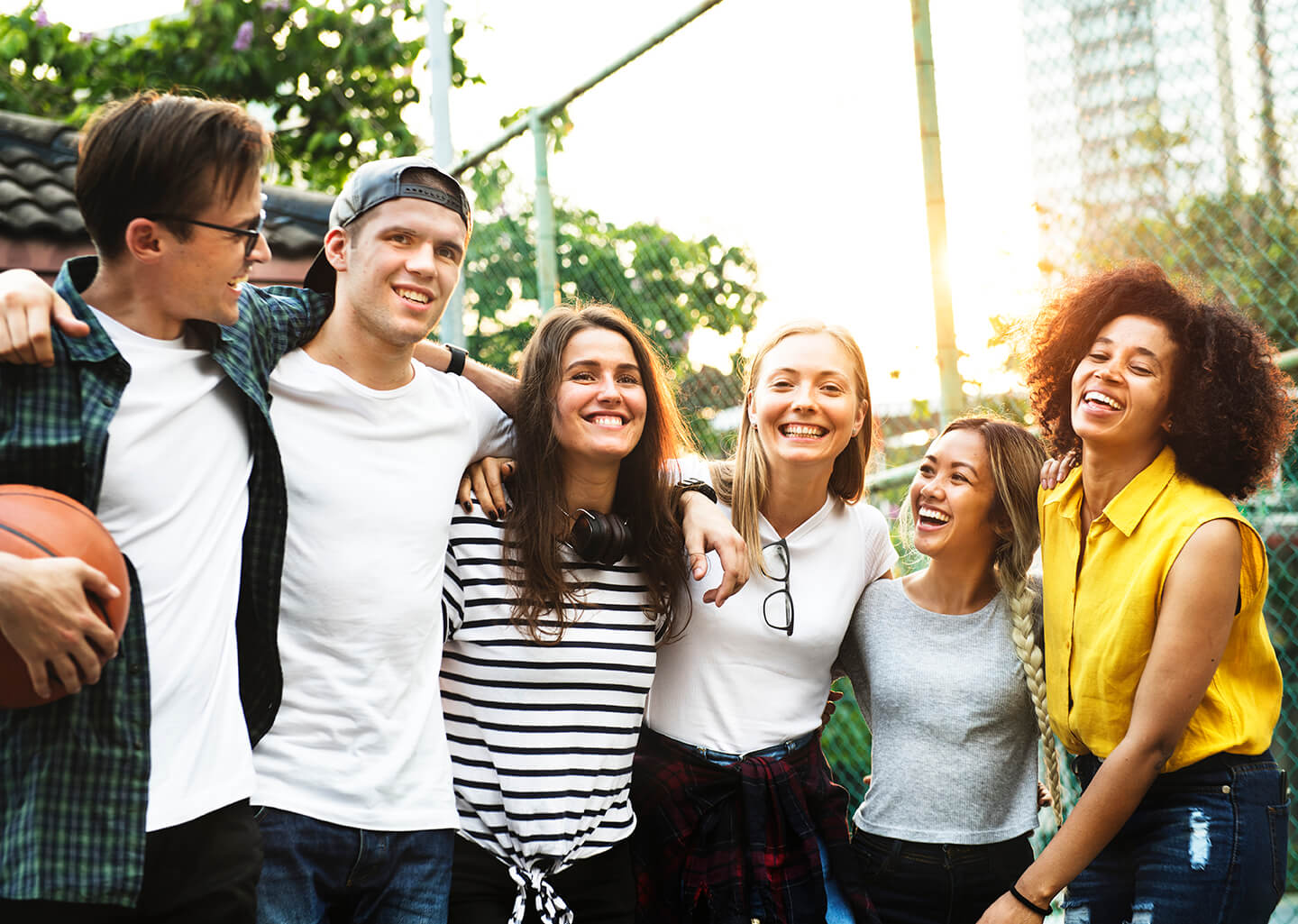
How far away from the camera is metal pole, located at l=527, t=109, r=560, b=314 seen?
5391 mm

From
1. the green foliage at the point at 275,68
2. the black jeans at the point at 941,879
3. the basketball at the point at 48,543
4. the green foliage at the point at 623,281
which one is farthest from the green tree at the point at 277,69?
the basketball at the point at 48,543

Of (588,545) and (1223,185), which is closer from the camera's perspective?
(588,545)

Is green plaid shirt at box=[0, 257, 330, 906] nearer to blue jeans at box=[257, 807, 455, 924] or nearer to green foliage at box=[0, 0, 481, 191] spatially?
blue jeans at box=[257, 807, 455, 924]

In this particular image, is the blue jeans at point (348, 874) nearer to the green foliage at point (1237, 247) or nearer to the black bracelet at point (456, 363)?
the black bracelet at point (456, 363)

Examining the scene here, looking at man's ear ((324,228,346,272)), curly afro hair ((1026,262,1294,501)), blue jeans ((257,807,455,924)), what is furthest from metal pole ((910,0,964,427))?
blue jeans ((257,807,455,924))

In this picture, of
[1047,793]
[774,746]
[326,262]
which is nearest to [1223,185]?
[1047,793]

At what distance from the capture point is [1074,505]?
265 cm

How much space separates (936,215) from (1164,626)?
161 centimetres

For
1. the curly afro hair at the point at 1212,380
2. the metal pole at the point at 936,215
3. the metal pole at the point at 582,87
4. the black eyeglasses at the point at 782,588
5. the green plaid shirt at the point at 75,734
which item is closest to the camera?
the green plaid shirt at the point at 75,734

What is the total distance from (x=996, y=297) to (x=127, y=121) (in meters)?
2.39

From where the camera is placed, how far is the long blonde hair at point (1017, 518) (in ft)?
9.15

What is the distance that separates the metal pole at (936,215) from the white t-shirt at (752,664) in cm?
88

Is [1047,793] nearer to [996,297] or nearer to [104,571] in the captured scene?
[996,297]

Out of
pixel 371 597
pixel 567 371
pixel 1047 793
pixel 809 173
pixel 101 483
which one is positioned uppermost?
pixel 809 173
